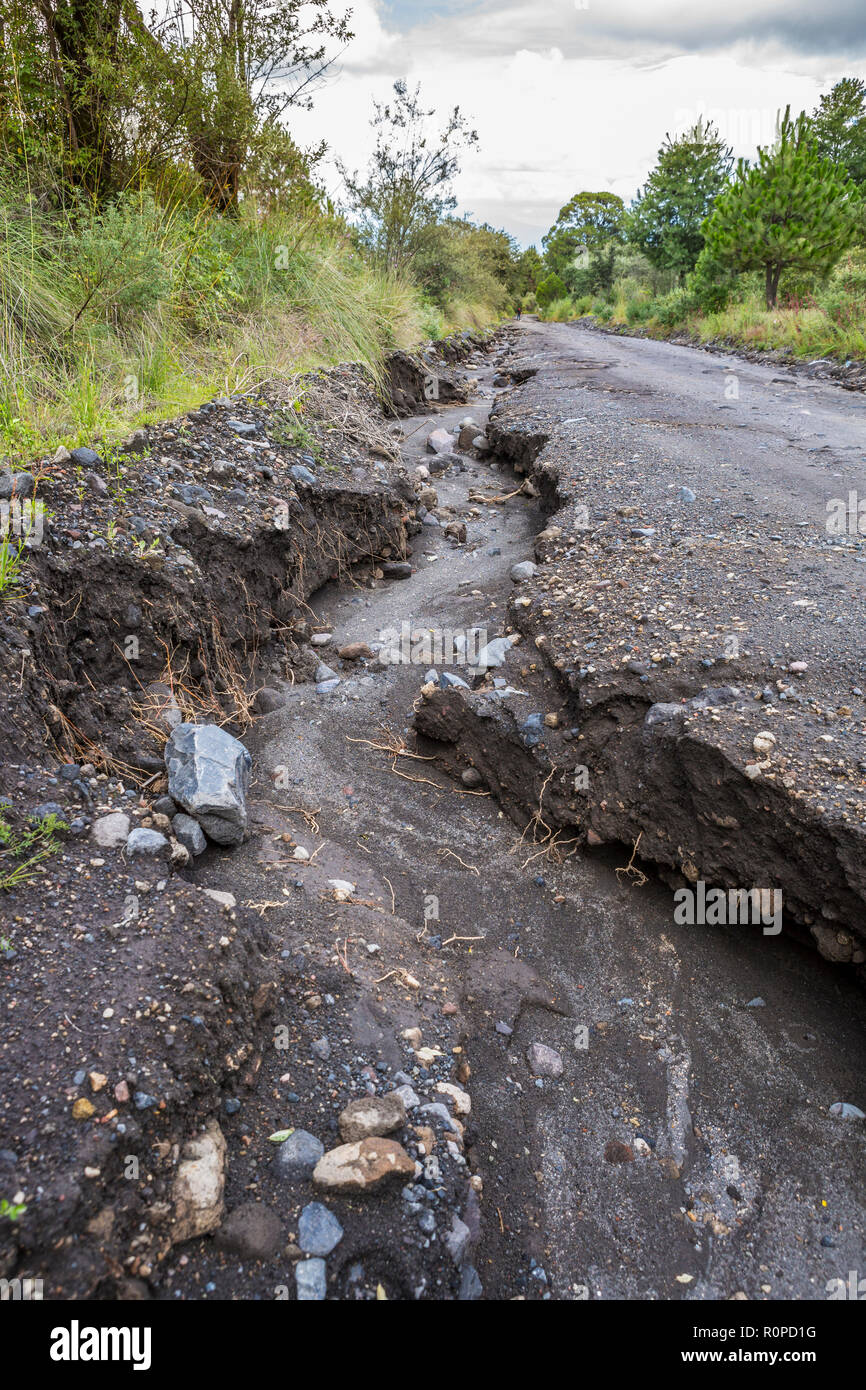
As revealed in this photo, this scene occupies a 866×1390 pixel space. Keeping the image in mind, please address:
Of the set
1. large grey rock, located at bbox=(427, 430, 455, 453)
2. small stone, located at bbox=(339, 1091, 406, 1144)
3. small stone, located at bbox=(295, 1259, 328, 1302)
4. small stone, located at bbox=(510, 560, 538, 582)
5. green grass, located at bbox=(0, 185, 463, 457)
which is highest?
green grass, located at bbox=(0, 185, 463, 457)

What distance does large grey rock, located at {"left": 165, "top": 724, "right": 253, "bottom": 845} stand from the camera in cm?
237

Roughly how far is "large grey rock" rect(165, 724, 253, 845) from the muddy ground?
85 mm

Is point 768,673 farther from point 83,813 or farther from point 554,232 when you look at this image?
point 554,232

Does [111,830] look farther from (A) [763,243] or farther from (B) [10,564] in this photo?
(A) [763,243]

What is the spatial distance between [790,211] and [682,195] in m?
8.43

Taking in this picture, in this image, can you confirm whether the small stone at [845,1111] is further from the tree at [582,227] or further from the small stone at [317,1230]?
the tree at [582,227]

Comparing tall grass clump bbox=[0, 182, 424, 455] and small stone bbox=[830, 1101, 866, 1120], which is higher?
tall grass clump bbox=[0, 182, 424, 455]

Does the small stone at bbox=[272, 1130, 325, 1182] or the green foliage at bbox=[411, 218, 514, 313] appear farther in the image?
the green foliage at bbox=[411, 218, 514, 313]

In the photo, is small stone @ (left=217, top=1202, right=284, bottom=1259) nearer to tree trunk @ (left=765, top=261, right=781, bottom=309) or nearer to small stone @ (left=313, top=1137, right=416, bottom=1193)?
small stone @ (left=313, top=1137, right=416, bottom=1193)

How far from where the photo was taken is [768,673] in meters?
2.57

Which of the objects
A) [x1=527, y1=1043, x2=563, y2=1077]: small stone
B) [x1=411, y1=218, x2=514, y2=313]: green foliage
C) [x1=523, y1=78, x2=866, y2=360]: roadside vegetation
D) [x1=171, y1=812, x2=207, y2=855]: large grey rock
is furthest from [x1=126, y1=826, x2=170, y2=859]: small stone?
[x1=411, y1=218, x2=514, y2=313]: green foliage

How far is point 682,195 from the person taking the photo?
1927 centimetres

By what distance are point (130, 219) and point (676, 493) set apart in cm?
364

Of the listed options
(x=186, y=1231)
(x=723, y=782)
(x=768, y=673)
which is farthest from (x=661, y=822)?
(x=186, y=1231)
